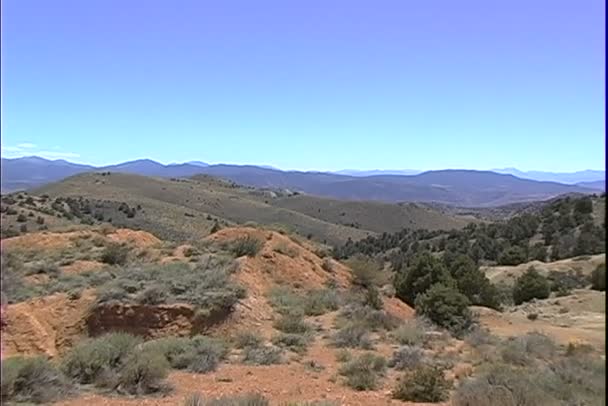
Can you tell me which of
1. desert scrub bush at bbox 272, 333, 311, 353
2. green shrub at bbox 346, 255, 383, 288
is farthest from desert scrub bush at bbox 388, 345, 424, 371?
green shrub at bbox 346, 255, 383, 288

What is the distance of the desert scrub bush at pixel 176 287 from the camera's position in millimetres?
19109

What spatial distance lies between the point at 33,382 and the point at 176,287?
31.4 ft

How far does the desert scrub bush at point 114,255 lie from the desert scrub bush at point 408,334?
10422 mm

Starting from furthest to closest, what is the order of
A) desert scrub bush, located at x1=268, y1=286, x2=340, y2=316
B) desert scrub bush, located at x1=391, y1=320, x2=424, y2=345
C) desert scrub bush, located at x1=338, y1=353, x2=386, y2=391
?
desert scrub bush, located at x1=268, y1=286, x2=340, y2=316 → desert scrub bush, located at x1=391, y1=320, x2=424, y2=345 → desert scrub bush, located at x1=338, y1=353, x2=386, y2=391

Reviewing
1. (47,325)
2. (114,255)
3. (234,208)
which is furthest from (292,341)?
(234,208)

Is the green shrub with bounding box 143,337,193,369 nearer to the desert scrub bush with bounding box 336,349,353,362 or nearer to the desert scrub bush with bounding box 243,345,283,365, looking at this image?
the desert scrub bush with bounding box 243,345,283,365

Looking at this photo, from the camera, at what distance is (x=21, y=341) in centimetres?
1633

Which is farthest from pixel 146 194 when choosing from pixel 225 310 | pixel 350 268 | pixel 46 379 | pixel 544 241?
pixel 46 379

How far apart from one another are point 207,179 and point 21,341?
121361 mm

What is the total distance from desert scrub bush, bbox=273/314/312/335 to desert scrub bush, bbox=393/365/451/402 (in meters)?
6.02

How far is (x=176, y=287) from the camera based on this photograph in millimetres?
19984

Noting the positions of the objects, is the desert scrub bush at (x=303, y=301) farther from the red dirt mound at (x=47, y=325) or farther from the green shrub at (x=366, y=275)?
the red dirt mound at (x=47, y=325)

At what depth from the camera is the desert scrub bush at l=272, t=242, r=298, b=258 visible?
86.4 feet

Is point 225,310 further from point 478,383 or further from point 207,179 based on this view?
point 207,179
